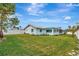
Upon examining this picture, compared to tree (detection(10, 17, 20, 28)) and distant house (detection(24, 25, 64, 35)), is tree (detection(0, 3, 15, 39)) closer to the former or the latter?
tree (detection(10, 17, 20, 28))

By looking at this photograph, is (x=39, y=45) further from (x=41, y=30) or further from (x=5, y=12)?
(x=5, y=12)

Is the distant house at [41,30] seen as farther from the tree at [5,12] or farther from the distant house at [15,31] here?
the tree at [5,12]

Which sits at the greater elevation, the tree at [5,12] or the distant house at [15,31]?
the tree at [5,12]

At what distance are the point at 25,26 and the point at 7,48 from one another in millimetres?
199

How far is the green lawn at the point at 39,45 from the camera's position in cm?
124

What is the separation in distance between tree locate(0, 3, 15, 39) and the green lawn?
0.08 m

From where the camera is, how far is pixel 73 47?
1.25m

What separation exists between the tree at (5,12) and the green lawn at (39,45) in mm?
84

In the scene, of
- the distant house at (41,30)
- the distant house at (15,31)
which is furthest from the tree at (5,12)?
the distant house at (41,30)

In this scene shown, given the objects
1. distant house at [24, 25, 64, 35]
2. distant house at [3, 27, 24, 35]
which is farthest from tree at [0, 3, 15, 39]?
distant house at [24, 25, 64, 35]

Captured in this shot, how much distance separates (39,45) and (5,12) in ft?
1.12

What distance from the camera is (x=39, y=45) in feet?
4.11

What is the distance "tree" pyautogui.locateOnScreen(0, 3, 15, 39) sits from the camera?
127 centimetres

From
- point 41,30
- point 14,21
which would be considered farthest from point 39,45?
point 14,21
